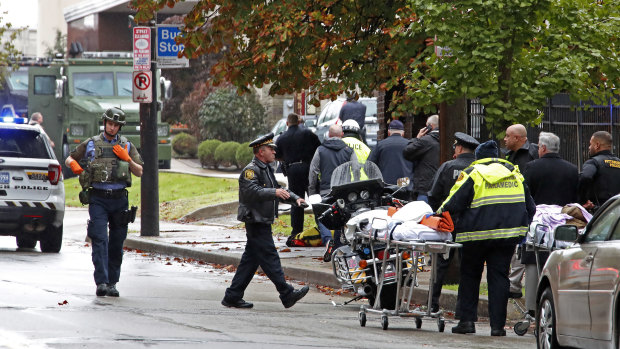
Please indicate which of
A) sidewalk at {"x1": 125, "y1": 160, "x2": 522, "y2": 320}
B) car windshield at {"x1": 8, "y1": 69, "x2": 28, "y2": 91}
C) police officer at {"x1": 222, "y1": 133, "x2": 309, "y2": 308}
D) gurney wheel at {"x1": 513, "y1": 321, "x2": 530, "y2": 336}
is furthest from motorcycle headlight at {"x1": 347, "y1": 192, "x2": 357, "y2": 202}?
car windshield at {"x1": 8, "y1": 69, "x2": 28, "y2": 91}

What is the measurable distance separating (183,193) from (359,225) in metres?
18.5

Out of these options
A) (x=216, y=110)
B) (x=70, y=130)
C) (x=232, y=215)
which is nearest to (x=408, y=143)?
(x=232, y=215)

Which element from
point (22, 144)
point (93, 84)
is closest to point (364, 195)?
point (22, 144)

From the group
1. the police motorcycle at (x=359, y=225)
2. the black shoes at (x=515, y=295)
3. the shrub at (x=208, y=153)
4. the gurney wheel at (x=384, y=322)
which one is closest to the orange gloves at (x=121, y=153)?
the police motorcycle at (x=359, y=225)

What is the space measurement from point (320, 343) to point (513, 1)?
14.5ft

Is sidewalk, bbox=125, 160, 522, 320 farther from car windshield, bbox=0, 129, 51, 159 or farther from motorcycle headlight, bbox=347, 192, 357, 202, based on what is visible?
car windshield, bbox=0, 129, 51, 159

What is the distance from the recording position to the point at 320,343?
893 centimetres

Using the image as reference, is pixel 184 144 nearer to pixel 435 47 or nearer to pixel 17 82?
pixel 17 82

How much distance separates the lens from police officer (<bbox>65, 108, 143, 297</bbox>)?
11.9 m

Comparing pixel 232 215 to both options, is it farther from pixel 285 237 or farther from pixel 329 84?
pixel 329 84

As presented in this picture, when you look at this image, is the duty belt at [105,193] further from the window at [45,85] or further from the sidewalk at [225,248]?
the window at [45,85]

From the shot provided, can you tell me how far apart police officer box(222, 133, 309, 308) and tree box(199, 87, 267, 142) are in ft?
115

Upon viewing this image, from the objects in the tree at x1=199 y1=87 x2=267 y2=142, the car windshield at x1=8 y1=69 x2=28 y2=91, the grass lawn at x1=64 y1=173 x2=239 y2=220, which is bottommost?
the grass lawn at x1=64 y1=173 x2=239 y2=220

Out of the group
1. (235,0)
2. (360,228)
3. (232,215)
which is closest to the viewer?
(360,228)
